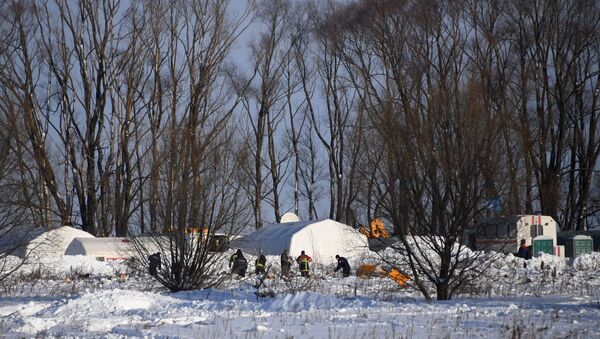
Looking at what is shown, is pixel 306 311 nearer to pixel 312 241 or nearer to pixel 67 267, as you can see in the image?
pixel 67 267

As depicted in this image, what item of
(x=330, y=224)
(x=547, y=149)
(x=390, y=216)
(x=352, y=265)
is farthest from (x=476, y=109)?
(x=547, y=149)

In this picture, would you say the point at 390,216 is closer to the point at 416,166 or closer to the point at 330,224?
the point at 416,166

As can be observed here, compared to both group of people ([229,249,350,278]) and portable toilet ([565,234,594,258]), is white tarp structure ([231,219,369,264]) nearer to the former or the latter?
group of people ([229,249,350,278])

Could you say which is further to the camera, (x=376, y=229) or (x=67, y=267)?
(x=376, y=229)

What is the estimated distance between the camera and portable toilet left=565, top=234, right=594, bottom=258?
1468 inches

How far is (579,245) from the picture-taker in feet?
123

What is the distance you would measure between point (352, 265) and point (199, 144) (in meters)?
13.7

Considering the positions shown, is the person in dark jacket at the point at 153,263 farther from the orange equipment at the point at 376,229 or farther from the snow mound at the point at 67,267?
the orange equipment at the point at 376,229

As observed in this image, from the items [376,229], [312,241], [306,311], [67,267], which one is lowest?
[306,311]

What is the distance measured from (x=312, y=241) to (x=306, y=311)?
19.0m

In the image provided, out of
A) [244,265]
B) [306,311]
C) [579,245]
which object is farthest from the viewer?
[579,245]

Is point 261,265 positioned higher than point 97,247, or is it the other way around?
point 97,247

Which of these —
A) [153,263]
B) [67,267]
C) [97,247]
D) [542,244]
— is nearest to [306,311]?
[153,263]

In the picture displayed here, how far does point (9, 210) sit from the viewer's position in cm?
1605
